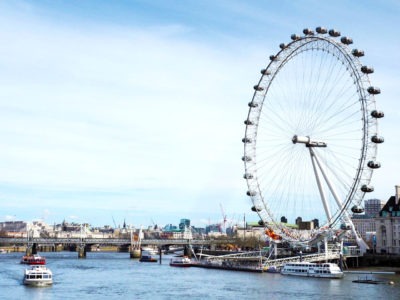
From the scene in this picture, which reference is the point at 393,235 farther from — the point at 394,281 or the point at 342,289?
the point at 342,289

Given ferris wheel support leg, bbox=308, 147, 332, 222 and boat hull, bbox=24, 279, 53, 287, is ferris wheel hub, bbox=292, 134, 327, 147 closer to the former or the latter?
ferris wheel support leg, bbox=308, 147, 332, 222

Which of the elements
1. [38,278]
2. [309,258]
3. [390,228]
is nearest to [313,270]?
[309,258]

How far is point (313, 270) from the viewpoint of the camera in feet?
230

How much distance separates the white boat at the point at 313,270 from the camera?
222 feet

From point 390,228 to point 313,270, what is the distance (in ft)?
68.3

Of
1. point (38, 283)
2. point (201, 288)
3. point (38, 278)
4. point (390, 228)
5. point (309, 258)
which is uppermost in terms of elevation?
point (390, 228)

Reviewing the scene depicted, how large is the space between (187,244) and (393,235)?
65625 millimetres

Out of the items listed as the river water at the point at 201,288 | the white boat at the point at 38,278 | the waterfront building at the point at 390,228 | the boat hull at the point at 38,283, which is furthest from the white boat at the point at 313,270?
the boat hull at the point at 38,283

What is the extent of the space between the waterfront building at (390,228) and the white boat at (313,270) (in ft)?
60.3

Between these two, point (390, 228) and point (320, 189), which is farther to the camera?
point (390, 228)

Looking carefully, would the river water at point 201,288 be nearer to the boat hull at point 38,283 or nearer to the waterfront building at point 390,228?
the boat hull at point 38,283

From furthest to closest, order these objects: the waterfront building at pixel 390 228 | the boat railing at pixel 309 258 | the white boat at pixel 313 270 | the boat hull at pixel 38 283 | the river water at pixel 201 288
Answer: the waterfront building at pixel 390 228 → the boat railing at pixel 309 258 → the white boat at pixel 313 270 → the boat hull at pixel 38 283 → the river water at pixel 201 288

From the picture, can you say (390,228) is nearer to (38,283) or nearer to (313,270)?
(313,270)

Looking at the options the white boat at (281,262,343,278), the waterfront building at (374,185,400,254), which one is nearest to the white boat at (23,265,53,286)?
the white boat at (281,262,343,278)
